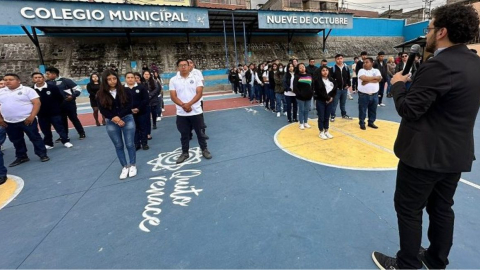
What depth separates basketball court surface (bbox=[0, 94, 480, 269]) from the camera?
221 centimetres

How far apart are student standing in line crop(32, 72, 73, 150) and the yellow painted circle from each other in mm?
5509

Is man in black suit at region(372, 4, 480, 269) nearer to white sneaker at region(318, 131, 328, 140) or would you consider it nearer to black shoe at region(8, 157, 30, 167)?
white sneaker at region(318, 131, 328, 140)

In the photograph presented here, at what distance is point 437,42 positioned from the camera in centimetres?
152

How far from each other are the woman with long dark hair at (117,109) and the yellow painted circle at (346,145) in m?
3.06

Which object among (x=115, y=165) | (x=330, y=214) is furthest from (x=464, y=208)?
(x=115, y=165)

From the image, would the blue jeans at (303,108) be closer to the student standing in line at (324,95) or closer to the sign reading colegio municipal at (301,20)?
the student standing in line at (324,95)

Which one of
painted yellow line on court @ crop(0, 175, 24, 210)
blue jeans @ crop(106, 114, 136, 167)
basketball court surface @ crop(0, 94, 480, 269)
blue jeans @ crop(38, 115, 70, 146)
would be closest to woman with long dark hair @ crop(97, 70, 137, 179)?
blue jeans @ crop(106, 114, 136, 167)

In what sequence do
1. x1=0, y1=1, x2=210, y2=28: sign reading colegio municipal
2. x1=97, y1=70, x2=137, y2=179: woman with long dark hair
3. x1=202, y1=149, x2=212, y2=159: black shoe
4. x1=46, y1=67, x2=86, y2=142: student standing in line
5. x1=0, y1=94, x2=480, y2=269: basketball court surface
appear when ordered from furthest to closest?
x1=0, y1=1, x2=210, y2=28: sign reading colegio municipal
x1=46, y1=67, x2=86, y2=142: student standing in line
x1=202, y1=149, x2=212, y2=159: black shoe
x1=97, y1=70, x2=137, y2=179: woman with long dark hair
x1=0, y1=94, x2=480, y2=269: basketball court surface

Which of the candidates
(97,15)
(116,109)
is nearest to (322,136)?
(116,109)

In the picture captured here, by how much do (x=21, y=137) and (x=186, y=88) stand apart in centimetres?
397

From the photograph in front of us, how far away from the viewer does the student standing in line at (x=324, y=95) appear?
5223 mm

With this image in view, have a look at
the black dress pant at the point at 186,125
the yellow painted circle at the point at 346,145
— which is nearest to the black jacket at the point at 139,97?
the black dress pant at the point at 186,125

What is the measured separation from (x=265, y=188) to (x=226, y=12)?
1735cm

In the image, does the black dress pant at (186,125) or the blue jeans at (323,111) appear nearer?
the black dress pant at (186,125)
